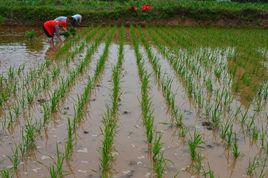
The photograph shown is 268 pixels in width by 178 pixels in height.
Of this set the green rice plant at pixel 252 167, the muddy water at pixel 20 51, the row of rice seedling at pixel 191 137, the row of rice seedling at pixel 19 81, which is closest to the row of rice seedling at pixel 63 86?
the row of rice seedling at pixel 19 81

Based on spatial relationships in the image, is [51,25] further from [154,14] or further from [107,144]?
[154,14]

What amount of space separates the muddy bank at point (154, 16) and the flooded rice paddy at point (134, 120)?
9.07 m

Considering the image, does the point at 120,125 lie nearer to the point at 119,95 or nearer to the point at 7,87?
the point at 119,95

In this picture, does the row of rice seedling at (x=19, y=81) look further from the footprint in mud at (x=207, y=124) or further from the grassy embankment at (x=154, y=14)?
the grassy embankment at (x=154, y=14)

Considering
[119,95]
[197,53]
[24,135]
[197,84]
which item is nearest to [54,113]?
[24,135]

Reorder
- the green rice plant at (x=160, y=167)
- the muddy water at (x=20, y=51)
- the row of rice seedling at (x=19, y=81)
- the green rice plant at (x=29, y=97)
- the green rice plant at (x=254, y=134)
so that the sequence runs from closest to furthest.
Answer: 1. the green rice plant at (x=160, y=167)
2. the green rice plant at (x=254, y=134)
3. the green rice plant at (x=29, y=97)
4. the row of rice seedling at (x=19, y=81)
5. the muddy water at (x=20, y=51)

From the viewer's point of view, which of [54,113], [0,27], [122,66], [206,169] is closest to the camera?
[206,169]

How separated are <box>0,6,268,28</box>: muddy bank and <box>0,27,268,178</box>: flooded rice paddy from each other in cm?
907

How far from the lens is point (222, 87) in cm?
567

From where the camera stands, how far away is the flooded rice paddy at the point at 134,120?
3.07 m

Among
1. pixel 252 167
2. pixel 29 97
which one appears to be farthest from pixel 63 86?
pixel 252 167

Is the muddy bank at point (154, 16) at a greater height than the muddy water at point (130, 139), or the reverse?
the muddy bank at point (154, 16)

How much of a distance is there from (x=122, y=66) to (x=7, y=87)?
264cm

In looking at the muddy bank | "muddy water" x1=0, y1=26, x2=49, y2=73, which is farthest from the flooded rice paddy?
the muddy bank
